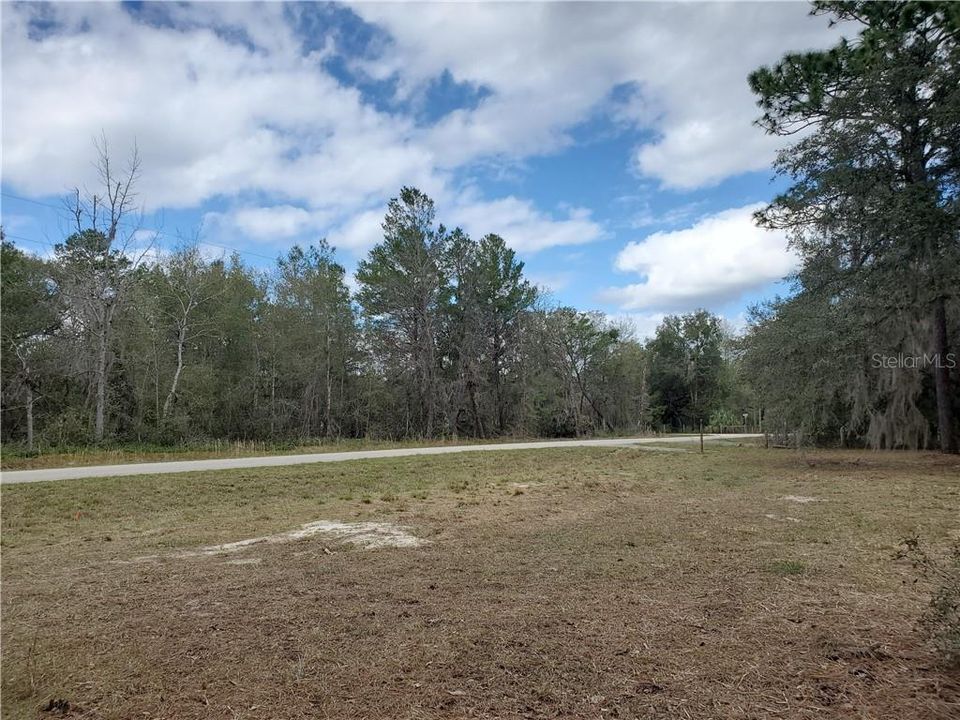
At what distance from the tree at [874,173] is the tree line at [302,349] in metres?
6.09

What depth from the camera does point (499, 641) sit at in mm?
3061

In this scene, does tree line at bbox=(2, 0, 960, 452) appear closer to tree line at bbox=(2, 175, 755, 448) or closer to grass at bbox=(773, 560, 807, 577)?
tree line at bbox=(2, 175, 755, 448)

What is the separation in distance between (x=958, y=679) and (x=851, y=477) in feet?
33.5

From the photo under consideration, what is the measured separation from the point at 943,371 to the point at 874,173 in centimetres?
616

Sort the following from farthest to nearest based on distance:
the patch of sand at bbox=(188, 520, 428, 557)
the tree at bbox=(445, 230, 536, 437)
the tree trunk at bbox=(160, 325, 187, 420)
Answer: the tree at bbox=(445, 230, 536, 437) < the tree trunk at bbox=(160, 325, 187, 420) < the patch of sand at bbox=(188, 520, 428, 557)

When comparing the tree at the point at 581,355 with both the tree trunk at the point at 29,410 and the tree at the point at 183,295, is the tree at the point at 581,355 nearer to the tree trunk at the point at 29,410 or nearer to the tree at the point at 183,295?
the tree at the point at 183,295

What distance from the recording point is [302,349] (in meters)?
30.1

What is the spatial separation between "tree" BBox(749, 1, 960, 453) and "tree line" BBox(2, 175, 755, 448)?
20.0ft

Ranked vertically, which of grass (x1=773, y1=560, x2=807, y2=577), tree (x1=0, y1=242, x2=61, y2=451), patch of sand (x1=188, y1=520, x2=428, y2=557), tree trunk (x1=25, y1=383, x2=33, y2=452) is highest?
tree (x1=0, y1=242, x2=61, y2=451)

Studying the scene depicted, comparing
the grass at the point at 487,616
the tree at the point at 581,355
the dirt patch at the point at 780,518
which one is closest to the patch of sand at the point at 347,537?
the grass at the point at 487,616

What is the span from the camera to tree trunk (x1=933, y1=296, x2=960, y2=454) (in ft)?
46.2

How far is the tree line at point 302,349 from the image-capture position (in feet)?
74.5

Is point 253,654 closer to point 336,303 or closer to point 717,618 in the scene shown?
point 717,618

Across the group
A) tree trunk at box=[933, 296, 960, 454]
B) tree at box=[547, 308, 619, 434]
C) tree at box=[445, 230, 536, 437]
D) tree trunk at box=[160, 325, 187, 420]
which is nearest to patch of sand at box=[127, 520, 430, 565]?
tree trunk at box=[933, 296, 960, 454]
